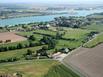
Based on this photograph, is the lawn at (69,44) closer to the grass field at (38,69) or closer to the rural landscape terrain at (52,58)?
the rural landscape terrain at (52,58)

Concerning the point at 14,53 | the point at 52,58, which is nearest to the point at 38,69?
the point at 52,58

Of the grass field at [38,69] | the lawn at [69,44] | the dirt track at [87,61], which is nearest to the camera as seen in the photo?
the grass field at [38,69]

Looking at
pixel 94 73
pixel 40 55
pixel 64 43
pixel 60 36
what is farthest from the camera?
pixel 60 36

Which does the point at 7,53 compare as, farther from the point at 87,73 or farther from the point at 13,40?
the point at 87,73

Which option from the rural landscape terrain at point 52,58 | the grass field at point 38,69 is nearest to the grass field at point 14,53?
the rural landscape terrain at point 52,58

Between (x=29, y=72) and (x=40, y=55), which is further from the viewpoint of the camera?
(x=40, y=55)

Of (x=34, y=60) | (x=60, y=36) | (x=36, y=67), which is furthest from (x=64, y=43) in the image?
(x=36, y=67)

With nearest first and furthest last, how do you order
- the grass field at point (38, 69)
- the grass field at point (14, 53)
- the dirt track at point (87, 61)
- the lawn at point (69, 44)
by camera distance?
the grass field at point (38, 69) < the dirt track at point (87, 61) < the grass field at point (14, 53) < the lawn at point (69, 44)

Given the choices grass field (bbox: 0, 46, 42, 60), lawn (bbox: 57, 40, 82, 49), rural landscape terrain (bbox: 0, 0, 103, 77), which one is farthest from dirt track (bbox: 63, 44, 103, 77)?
grass field (bbox: 0, 46, 42, 60)
